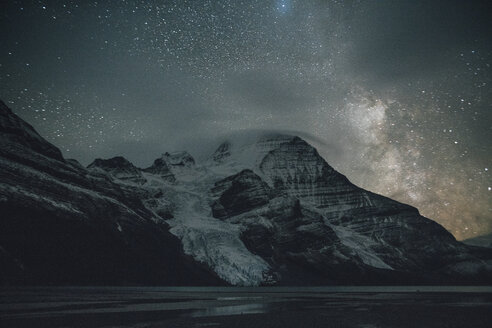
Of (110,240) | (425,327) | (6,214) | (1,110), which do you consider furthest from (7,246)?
(425,327)

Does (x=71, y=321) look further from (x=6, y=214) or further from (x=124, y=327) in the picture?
(x=6, y=214)

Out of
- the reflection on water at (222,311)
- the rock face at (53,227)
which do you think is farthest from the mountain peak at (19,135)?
the reflection on water at (222,311)

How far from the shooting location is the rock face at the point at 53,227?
12027 centimetres

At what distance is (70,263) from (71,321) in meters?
122

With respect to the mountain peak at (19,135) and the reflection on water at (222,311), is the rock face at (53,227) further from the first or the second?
the reflection on water at (222,311)

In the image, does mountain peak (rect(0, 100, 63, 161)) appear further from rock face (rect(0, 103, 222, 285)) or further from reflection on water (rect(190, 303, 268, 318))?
reflection on water (rect(190, 303, 268, 318))

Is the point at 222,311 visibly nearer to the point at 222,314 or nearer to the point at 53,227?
the point at 222,314

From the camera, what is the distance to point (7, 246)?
375 ft

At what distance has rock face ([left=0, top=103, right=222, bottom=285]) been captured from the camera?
395 feet

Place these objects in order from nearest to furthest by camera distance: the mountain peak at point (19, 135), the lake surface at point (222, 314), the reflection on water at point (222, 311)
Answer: the lake surface at point (222, 314)
the reflection on water at point (222, 311)
the mountain peak at point (19, 135)

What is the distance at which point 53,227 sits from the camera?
14000cm

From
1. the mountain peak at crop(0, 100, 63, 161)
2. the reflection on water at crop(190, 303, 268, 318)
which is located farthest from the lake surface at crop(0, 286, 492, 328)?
the mountain peak at crop(0, 100, 63, 161)

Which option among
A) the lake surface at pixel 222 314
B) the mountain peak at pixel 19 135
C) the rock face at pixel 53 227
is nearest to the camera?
the lake surface at pixel 222 314

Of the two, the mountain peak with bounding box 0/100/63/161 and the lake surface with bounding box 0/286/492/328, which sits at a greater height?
the mountain peak with bounding box 0/100/63/161
